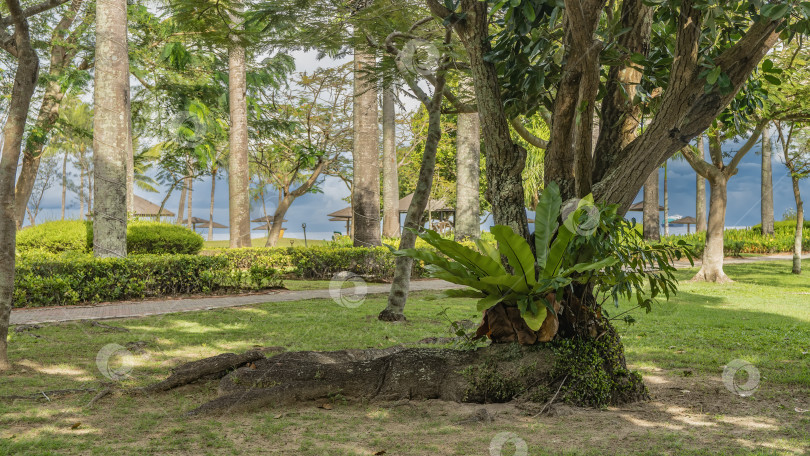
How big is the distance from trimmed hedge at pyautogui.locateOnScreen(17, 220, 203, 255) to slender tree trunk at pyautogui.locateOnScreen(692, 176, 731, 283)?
12545mm

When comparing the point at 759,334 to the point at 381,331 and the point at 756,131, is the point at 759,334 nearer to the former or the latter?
A: the point at 381,331

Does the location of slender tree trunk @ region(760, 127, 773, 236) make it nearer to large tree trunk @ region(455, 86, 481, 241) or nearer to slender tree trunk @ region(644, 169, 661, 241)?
slender tree trunk @ region(644, 169, 661, 241)

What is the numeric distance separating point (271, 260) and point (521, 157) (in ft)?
34.0

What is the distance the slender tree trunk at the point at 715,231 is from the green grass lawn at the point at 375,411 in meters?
6.38

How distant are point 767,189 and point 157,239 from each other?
25.4 meters

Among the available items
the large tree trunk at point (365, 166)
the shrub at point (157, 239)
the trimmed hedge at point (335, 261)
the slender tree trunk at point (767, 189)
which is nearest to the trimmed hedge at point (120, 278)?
the trimmed hedge at point (335, 261)

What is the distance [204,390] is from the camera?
4.50 metres

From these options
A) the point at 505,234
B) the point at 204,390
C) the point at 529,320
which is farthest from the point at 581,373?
the point at 204,390

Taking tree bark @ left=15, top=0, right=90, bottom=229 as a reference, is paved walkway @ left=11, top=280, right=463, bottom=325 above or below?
below

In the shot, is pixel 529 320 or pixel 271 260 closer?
Answer: pixel 529 320

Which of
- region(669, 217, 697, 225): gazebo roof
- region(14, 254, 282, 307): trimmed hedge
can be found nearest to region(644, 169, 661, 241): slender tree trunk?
region(14, 254, 282, 307): trimmed hedge

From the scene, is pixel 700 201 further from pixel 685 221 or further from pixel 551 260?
pixel 551 260

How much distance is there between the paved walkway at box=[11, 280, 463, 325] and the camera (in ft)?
26.7

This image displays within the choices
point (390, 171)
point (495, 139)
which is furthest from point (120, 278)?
point (390, 171)
